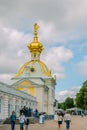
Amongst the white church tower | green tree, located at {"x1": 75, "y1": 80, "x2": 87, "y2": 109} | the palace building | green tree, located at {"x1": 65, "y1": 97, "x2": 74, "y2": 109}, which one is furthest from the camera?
green tree, located at {"x1": 65, "y1": 97, "x2": 74, "y2": 109}

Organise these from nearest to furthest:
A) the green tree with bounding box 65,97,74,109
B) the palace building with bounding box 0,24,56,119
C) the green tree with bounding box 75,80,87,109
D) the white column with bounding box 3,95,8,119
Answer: the white column with bounding box 3,95,8,119, the palace building with bounding box 0,24,56,119, the green tree with bounding box 75,80,87,109, the green tree with bounding box 65,97,74,109

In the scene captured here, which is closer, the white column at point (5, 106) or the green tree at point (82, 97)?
the white column at point (5, 106)

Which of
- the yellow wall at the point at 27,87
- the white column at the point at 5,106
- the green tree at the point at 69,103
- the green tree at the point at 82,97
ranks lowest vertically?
the white column at the point at 5,106

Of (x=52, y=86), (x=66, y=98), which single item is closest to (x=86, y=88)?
(x=52, y=86)

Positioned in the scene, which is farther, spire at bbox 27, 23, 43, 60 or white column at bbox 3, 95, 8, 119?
spire at bbox 27, 23, 43, 60

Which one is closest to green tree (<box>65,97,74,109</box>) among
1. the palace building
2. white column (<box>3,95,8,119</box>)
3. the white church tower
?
the palace building

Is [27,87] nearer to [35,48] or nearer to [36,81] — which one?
[36,81]

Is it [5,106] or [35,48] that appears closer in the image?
[5,106]

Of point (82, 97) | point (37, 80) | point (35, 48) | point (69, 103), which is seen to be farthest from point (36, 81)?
point (69, 103)

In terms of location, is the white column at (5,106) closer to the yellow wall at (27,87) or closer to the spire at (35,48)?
the yellow wall at (27,87)

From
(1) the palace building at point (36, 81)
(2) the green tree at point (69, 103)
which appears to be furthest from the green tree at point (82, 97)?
(2) the green tree at point (69, 103)

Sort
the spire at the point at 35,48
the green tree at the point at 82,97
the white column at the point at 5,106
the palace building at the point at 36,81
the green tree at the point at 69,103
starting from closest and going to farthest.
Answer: the white column at the point at 5,106
the palace building at the point at 36,81
the spire at the point at 35,48
the green tree at the point at 82,97
the green tree at the point at 69,103

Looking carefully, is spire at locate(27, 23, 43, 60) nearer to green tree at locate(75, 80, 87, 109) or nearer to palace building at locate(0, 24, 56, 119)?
palace building at locate(0, 24, 56, 119)

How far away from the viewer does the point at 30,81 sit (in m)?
69.9
